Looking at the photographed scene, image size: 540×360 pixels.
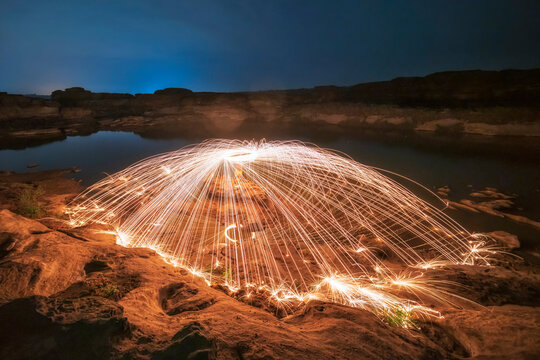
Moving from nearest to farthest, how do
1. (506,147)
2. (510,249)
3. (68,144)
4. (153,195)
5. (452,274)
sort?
(452,274), (510,249), (153,195), (506,147), (68,144)

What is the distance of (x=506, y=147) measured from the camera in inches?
635

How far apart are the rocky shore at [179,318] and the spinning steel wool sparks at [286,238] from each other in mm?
631

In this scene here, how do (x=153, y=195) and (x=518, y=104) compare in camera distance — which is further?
(x=518, y=104)

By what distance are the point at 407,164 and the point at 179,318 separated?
46.9ft

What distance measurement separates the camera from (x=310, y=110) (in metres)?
33.6

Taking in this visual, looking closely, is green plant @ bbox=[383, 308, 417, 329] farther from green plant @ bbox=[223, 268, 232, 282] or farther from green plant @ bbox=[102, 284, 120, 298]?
green plant @ bbox=[102, 284, 120, 298]

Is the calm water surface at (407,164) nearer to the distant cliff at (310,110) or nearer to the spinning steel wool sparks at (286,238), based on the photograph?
the spinning steel wool sparks at (286,238)

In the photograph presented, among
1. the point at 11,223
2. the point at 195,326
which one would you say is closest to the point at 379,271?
the point at 195,326

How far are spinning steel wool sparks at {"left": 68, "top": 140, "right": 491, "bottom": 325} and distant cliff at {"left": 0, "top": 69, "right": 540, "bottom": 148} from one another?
1851 cm

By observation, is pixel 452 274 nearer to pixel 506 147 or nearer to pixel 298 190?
pixel 298 190

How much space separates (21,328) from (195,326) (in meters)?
1.12

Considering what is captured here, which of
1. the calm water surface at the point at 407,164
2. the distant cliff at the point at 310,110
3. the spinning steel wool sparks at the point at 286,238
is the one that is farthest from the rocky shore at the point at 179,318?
the distant cliff at the point at 310,110

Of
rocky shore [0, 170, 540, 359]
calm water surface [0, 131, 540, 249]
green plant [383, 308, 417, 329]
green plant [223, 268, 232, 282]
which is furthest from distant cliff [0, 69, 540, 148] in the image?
green plant [383, 308, 417, 329]

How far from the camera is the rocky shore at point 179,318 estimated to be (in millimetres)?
1616
